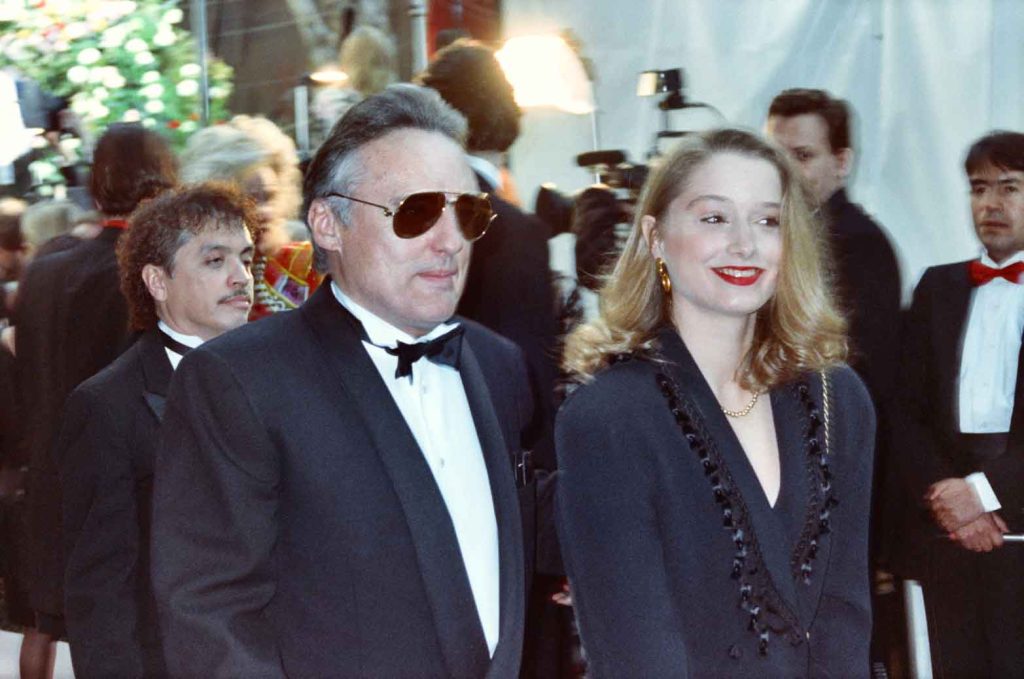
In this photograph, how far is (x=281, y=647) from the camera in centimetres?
218

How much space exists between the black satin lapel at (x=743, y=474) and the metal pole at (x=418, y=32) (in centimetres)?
426

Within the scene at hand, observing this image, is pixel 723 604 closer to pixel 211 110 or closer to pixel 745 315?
pixel 745 315

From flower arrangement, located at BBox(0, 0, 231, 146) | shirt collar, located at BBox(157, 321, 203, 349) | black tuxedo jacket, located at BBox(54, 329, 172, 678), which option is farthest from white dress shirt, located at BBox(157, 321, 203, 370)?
flower arrangement, located at BBox(0, 0, 231, 146)

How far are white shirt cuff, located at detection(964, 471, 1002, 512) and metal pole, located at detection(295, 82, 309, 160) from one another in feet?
12.4

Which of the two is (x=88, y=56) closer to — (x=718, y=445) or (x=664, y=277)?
(x=664, y=277)

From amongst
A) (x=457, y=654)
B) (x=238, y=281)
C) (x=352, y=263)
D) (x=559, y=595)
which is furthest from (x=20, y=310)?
(x=457, y=654)

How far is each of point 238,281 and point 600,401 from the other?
1.55 metres

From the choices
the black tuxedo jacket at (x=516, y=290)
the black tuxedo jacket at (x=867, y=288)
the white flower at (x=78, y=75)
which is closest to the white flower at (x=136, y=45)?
the white flower at (x=78, y=75)

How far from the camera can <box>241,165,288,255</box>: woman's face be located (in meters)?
4.76

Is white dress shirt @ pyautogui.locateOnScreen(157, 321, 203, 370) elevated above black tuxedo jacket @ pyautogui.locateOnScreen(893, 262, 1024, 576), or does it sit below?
above

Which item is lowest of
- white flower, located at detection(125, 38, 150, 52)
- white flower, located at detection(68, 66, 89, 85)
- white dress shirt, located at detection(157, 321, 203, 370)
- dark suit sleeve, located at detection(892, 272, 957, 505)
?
dark suit sleeve, located at detection(892, 272, 957, 505)

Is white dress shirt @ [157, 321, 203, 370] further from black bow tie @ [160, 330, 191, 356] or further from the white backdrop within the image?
the white backdrop

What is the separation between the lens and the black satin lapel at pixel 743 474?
2.39m

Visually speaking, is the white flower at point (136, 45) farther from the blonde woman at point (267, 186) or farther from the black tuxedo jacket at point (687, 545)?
the black tuxedo jacket at point (687, 545)
